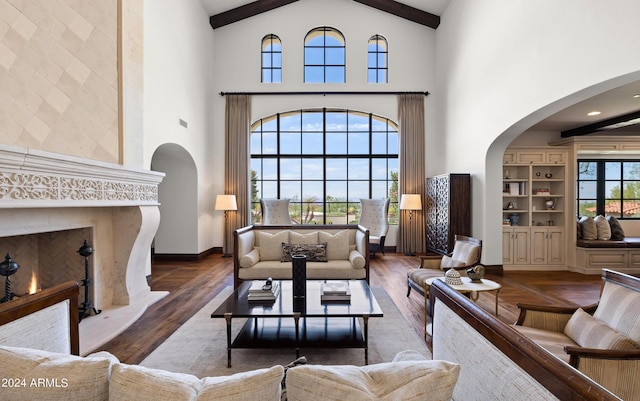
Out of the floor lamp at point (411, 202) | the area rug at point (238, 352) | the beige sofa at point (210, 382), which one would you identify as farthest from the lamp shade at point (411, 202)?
the beige sofa at point (210, 382)

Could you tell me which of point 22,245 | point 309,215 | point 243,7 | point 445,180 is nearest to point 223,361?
point 22,245

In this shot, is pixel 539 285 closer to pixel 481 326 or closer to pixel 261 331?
pixel 261 331

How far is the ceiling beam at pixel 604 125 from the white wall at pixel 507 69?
165 centimetres

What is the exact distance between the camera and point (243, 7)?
7.44 meters

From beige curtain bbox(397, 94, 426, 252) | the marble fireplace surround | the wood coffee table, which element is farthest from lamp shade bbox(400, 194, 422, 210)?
the marble fireplace surround

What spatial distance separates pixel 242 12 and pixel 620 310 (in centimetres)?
827

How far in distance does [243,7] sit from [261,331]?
7.32 metres

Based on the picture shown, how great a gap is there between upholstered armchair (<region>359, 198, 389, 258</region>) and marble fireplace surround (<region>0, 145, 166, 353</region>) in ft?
14.9

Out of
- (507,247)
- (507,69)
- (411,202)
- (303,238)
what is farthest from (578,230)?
(303,238)

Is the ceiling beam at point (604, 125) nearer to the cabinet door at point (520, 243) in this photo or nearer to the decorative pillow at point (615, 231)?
the decorative pillow at point (615, 231)

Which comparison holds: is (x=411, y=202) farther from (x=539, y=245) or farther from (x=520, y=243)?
(x=539, y=245)

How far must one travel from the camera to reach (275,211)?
745 centimetres

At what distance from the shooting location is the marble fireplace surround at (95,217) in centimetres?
259

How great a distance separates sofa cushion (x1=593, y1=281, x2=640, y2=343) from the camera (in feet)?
5.75
